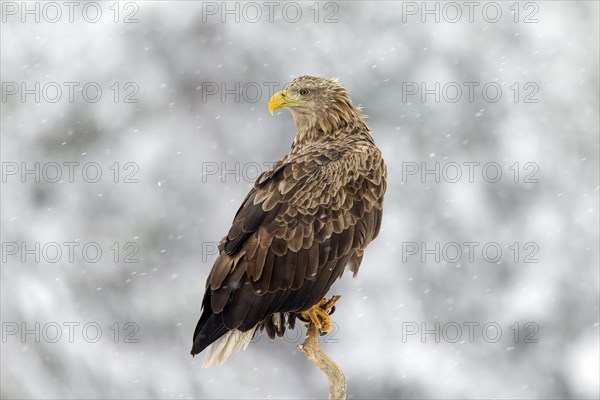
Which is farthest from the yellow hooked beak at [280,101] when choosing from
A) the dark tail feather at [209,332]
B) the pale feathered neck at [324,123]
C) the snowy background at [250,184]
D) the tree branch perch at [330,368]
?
the snowy background at [250,184]

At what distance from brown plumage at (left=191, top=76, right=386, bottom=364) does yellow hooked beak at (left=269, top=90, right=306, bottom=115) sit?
0.01 meters

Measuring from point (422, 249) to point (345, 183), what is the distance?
42.4 ft

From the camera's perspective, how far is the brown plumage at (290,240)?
6.25 m

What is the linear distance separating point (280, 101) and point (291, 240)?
3.75 feet

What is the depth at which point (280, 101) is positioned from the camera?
22.8 ft

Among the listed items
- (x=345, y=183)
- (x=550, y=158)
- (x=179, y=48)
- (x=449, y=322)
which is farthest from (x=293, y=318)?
(x=179, y=48)

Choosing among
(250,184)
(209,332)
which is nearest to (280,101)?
(209,332)

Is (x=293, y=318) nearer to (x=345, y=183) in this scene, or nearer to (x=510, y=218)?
(x=345, y=183)

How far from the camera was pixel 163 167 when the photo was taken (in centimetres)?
2009

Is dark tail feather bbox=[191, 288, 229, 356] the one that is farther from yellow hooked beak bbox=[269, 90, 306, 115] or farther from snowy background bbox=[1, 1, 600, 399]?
snowy background bbox=[1, 1, 600, 399]

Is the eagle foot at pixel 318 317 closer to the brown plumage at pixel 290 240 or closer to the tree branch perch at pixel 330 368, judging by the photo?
the brown plumage at pixel 290 240

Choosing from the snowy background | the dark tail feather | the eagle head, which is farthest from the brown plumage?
the snowy background

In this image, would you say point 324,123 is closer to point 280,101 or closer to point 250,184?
point 280,101

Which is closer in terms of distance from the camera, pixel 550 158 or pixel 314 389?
pixel 314 389
